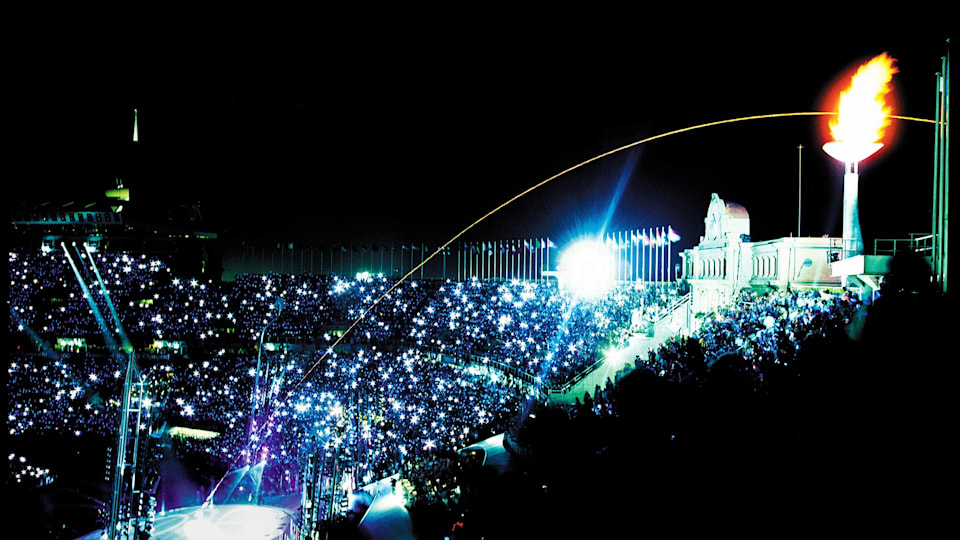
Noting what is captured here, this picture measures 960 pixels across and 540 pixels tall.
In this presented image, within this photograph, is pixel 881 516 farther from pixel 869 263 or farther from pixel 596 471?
pixel 869 263

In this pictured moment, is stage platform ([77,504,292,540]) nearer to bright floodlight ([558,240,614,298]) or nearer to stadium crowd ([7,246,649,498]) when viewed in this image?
stadium crowd ([7,246,649,498])

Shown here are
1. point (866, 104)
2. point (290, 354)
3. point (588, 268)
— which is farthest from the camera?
point (588, 268)

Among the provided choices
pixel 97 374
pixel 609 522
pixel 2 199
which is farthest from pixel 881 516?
pixel 97 374

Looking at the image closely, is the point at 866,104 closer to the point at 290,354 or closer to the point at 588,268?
the point at 588,268

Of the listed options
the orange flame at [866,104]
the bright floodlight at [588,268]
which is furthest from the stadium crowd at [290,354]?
the orange flame at [866,104]

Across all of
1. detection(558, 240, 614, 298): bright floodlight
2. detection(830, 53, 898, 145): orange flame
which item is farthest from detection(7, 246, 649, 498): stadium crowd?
detection(830, 53, 898, 145): orange flame

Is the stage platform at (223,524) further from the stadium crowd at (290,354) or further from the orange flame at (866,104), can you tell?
the orange flame at (866,104)

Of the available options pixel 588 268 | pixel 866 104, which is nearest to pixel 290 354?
pixel 588 268
